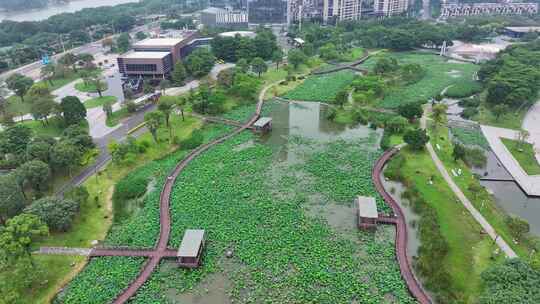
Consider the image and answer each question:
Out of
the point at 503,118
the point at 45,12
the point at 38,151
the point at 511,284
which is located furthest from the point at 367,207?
the point at 45,12

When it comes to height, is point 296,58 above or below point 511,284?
above

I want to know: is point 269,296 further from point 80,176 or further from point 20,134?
point 20,134

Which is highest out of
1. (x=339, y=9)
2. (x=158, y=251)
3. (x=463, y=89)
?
(x=339, y=9)

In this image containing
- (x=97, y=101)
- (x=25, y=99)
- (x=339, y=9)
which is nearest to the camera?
(x=25, y=99)

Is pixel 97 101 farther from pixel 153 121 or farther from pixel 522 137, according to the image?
pixel 522 137

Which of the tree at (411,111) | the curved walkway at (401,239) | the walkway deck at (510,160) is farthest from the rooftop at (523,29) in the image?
the curved walkway at (401,239)

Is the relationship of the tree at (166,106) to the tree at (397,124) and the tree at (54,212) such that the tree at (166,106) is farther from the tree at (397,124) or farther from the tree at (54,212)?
the tree at (397,124)
